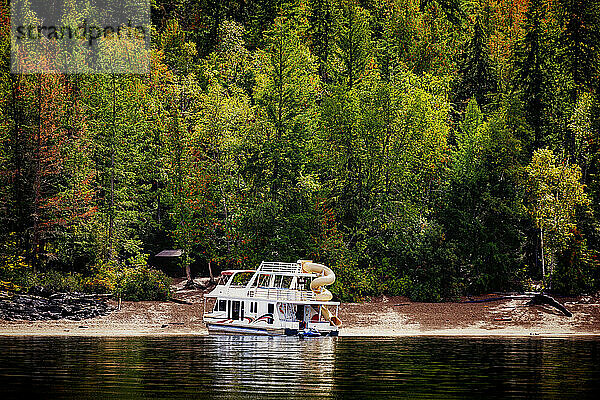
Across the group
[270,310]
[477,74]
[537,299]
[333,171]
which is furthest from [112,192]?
[477,74]

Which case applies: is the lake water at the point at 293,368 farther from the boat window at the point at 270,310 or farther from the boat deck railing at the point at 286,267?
the boat deck railing at the point at 286,267

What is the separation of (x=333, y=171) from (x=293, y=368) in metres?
37.9

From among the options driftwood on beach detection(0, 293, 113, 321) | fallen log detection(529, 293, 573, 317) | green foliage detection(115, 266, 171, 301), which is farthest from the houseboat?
fallen log detection(529, 293, 573, 317)

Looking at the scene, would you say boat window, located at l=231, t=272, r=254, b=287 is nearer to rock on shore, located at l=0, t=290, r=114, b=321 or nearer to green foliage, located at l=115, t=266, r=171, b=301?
green foliage, located at l=115, t=266, r=171, b=301

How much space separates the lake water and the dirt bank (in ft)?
24.6

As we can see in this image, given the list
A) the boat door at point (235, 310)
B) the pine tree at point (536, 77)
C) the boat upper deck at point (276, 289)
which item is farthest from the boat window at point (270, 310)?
the pine tree at point (536, 77)

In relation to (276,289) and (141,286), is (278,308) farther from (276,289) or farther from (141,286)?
(141,286)

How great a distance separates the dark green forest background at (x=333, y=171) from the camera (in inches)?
2598

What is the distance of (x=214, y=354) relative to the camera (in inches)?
1624

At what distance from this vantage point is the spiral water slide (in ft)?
187

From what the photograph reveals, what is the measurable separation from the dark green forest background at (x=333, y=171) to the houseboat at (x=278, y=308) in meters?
7.66

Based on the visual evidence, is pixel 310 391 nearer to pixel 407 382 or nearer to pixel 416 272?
pixel 407 382

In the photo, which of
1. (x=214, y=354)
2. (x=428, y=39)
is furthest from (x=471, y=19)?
(x=214, y=354)

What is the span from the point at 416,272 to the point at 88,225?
85.9 feet
